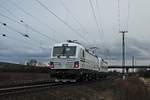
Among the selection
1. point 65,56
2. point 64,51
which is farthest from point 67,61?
point 64,51

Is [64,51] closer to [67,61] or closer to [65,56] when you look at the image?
[65,56]

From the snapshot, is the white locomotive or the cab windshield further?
the cab windshield

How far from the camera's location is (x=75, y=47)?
2798cm

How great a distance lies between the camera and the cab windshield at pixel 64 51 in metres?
27.7

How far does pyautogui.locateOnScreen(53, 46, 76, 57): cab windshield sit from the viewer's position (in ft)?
90.8

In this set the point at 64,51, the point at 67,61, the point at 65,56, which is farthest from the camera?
the point at 64,51

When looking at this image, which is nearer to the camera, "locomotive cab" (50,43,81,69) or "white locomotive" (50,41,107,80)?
"white locomotive" (50,41,107,80)

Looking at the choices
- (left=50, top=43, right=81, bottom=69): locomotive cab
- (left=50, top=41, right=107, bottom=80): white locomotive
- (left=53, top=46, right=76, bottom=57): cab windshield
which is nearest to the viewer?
(left=50, top=41, right=107, bottom=80): white locomotive

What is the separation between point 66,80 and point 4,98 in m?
15.2

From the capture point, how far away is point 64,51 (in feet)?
91.6

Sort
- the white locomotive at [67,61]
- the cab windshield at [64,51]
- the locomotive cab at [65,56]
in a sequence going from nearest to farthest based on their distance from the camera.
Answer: the white locomotive at [67,61] → the locomotive cab at [65,56] → the cab windshield at [64,51]

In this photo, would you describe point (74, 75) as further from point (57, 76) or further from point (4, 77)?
point (4, 77)

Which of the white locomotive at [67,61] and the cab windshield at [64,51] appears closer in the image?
the white locomotive at [67,61]

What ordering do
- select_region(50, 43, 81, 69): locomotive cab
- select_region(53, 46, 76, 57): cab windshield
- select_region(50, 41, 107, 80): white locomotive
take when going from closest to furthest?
select_region(50, 41, 107, 80): white locomotive → select_region(50, 43, 81, 69): locomotive cab → select_region(53, 46, 76, 57): cab windshield
